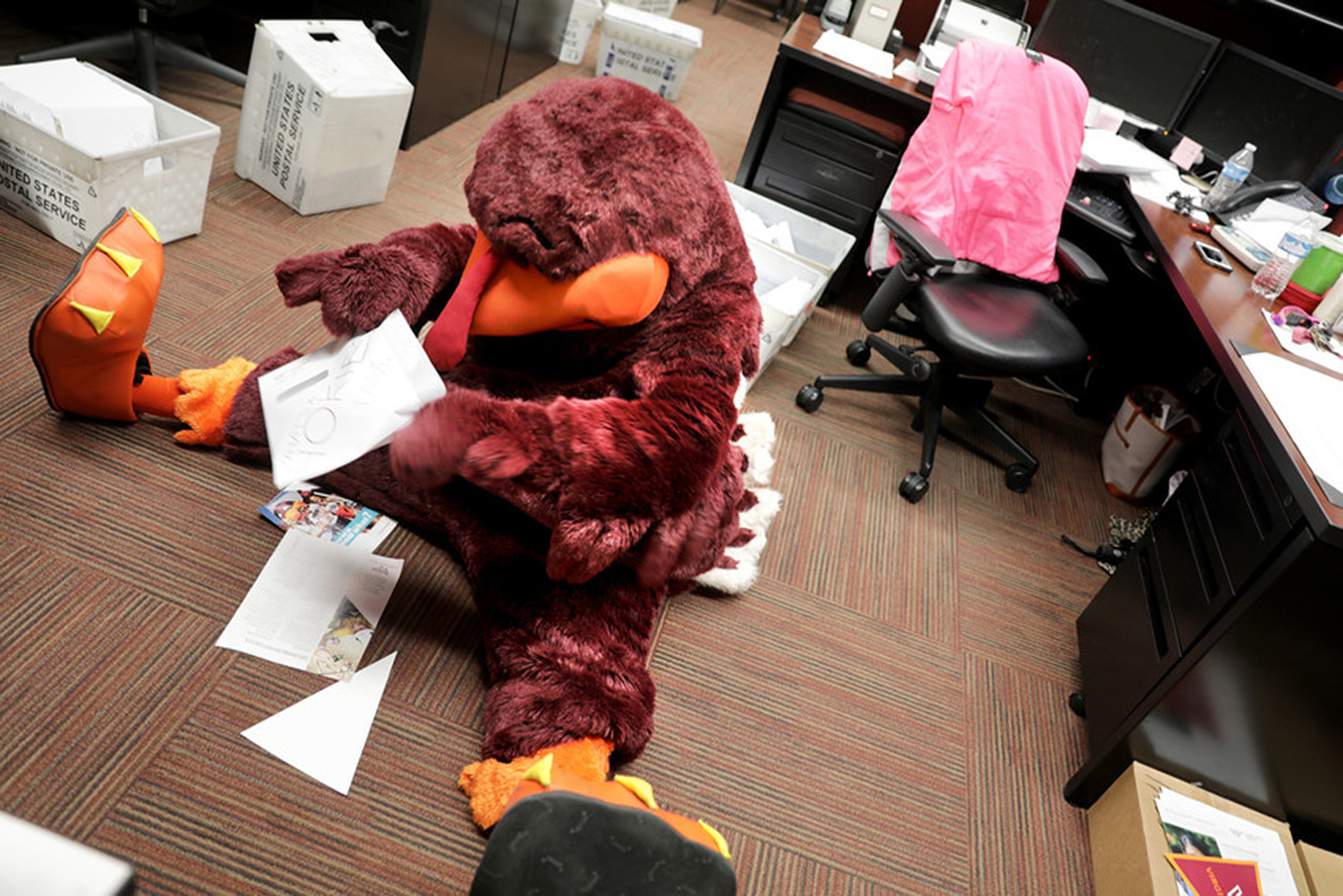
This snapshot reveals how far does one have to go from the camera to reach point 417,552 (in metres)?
1.69

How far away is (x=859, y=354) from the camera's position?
9.16ft

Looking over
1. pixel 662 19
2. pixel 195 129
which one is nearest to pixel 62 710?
pixel 195 129

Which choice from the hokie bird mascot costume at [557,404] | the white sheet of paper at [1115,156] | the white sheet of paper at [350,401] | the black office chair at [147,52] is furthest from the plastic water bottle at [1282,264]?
the black office chair at [147,52]

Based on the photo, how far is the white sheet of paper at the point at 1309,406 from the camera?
144 centimetres

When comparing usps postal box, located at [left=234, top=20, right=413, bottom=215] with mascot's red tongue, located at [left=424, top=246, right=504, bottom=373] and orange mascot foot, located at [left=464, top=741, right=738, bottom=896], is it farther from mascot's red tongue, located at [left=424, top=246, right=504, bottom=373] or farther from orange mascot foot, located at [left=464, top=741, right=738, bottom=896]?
orange mascot foot, located at [left=464, top=741, right=738, bottom=896]

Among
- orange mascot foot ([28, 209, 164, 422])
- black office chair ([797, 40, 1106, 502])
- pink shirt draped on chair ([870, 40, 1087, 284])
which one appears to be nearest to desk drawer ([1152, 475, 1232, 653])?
black office chair ([797, 40, 1106, 502])

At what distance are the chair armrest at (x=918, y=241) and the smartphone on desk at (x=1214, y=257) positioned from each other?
66 centimetres

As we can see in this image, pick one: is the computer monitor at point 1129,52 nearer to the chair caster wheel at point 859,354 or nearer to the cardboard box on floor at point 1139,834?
the chair caster wheel at point 859,354

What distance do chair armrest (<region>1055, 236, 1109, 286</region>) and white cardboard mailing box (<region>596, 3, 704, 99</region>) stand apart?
7.40 ft

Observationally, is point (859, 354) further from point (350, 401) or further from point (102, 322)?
point (102, 322)

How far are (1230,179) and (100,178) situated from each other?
3.03 metres

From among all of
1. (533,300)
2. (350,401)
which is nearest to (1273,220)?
(533,300)

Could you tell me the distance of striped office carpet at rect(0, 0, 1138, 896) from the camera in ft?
4.02

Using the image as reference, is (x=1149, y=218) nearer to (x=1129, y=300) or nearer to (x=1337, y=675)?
(x=1129, y=300)
